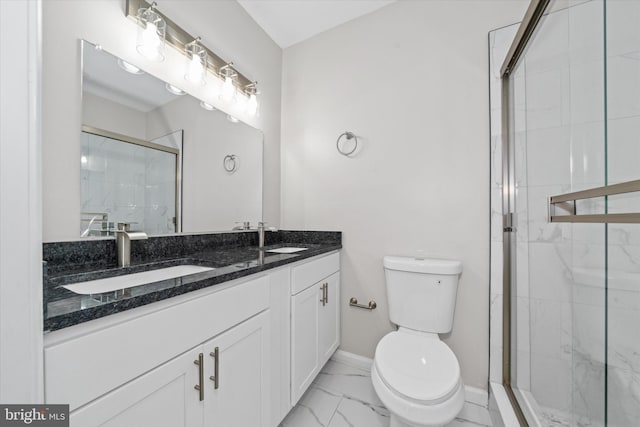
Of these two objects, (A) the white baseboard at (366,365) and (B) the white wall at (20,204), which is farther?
(A) the white baseboard at (366,365)

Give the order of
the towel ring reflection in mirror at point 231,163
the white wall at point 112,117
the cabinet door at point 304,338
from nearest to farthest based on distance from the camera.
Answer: the white wall at point 112,117 → the cabinet door at point 304,338 → the towel ring reflection in mirror at point 231,163

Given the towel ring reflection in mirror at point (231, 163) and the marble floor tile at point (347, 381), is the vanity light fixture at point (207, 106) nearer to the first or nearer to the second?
the towel ring reflection in mirror at point (231, 163)

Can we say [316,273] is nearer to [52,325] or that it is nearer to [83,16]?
[52,325]

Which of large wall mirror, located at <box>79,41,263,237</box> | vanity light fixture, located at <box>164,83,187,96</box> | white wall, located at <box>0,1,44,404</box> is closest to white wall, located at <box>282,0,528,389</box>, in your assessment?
large wall mirror, located at <box>79,41,263,237</box>

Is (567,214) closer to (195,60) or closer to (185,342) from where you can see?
(185,342)

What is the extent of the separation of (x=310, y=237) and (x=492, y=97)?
4.71 feet

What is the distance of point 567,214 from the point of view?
3.24 ft

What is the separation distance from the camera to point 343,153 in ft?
6.01

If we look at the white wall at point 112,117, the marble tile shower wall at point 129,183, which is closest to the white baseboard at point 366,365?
the marble tile shower wall at point 129,183

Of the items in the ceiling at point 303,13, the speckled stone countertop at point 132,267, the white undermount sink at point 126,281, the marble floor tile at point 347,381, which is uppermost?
the ceiling at point 303,13

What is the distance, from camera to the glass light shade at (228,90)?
1567 mm

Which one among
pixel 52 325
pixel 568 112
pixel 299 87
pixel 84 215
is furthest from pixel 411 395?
pixel 299 87

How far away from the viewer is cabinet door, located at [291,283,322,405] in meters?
1.25

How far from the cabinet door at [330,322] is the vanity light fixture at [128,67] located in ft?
4.67
